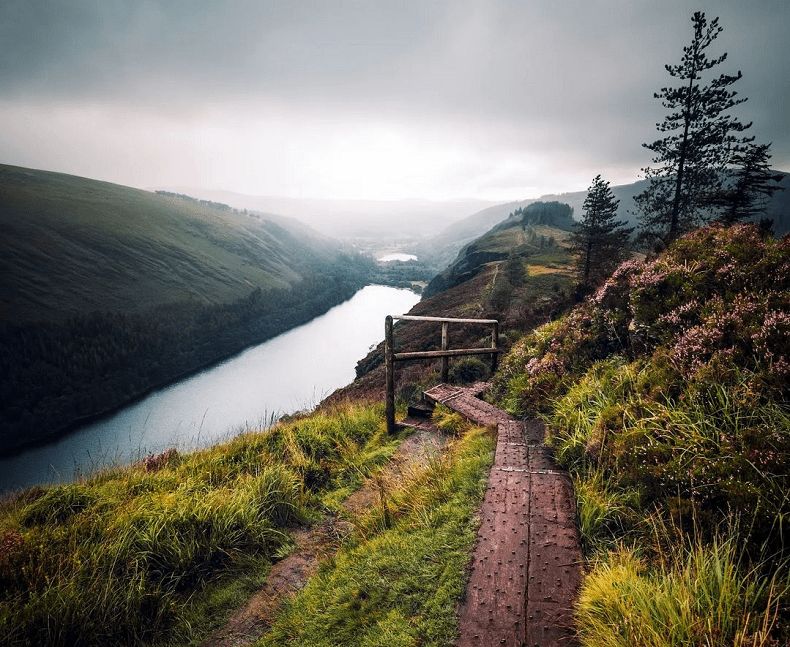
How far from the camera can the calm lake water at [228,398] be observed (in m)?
41.0

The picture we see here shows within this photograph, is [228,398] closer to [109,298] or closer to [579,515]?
[109,298]

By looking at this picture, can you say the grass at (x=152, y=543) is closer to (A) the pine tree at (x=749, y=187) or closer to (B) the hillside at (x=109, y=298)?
(A) the pine tree at (x=749, y=187)

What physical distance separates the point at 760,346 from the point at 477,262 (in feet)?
256

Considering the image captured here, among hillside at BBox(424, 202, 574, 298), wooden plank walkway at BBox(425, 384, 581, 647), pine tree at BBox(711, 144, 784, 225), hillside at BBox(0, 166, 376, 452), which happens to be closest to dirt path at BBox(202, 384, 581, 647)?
wooden plank walkway at BBox(425, 384, 581, 647)

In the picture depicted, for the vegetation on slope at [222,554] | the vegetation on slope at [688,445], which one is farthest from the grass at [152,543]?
the vegetation on slope at [688,445]

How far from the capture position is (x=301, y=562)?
4766mm

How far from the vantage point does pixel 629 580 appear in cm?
236

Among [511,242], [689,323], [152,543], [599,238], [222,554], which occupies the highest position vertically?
[511,242]

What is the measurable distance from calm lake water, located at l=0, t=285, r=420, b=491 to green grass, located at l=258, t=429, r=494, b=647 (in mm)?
21078

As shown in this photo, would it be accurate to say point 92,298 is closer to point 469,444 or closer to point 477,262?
point 477,262

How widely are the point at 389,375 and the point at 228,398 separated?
2345 inches

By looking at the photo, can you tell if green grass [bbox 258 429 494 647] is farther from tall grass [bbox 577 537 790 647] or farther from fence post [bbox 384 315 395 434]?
fence post [bbox 384 315 395 434]

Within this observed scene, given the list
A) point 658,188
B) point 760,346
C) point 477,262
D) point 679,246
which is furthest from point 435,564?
point 477,262

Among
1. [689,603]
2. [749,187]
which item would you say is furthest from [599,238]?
[689,603]
